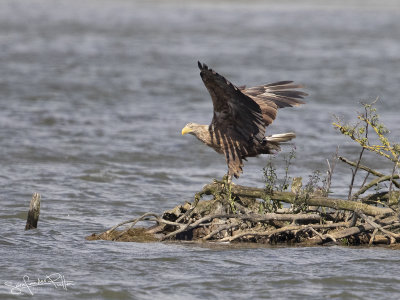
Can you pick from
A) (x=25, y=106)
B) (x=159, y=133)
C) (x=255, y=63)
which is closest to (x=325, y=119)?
(x=159, y=133)

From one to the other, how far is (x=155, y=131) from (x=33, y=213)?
20.3 ft

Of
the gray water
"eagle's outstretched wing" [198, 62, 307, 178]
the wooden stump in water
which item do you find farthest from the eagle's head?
the wooden stump in water

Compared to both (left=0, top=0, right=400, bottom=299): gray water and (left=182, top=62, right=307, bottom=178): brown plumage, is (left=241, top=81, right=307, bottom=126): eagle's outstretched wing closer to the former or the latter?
(left=182, top=62, right=307, bottom=178): brown plumage

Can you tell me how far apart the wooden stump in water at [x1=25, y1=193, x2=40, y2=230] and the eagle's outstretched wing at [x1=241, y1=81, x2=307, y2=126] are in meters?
2.16

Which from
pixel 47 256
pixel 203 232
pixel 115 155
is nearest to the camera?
pixel 47 256

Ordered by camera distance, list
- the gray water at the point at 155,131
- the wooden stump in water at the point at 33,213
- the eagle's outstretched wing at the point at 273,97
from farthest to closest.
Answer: the eagle's outstretched wing at the point at 273,97
the wooden stump in water at the point at 33,213
the gray water at the point at 155,131

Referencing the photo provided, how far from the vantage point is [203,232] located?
7.64 meters

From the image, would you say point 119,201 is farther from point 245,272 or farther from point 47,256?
point 245,272

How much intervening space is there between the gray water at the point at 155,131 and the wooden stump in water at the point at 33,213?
0.35 ft

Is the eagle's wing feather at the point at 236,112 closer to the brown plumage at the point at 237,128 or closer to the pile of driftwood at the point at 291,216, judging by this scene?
the brown plumage at the point at 237,128

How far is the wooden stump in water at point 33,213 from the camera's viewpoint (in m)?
7.82

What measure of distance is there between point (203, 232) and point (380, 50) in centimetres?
1749
